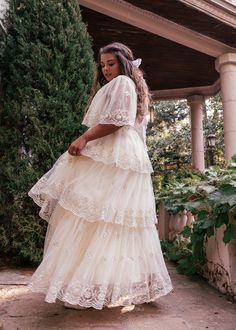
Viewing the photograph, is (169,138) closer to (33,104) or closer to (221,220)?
(33,104)

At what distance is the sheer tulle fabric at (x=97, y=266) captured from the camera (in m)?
1.93

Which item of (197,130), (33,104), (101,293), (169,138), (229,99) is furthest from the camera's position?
(169,138)

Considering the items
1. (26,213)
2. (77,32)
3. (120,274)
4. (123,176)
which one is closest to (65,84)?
(77,32)

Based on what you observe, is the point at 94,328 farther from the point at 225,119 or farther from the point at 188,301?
the point at 225,119

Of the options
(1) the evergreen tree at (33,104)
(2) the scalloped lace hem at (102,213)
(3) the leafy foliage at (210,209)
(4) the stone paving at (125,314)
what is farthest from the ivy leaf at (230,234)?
(1) the evergreen tree at (33,104)

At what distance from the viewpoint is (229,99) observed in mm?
7062

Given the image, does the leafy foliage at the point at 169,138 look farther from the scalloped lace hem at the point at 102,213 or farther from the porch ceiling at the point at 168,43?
the scalloped lace hem at the point at 102,213

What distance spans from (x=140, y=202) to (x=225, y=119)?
546cm

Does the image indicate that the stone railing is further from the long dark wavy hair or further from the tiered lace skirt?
the long dark wavy hair

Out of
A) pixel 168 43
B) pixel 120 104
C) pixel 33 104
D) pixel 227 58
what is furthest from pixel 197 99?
pixel 120 104

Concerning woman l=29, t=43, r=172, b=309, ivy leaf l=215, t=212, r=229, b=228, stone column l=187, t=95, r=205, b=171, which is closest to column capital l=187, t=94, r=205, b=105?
stone column l=187, t=95, r=205, b=171

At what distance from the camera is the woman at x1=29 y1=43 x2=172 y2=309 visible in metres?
1.97

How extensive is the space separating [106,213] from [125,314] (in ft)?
1.99

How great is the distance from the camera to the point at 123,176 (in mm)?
2100
